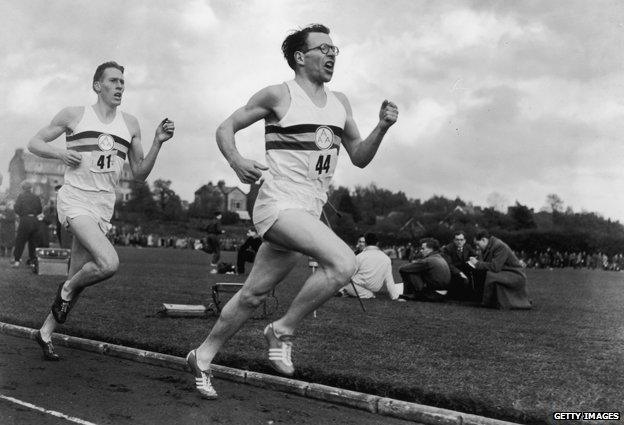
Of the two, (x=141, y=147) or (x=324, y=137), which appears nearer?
(x=324, y=137)

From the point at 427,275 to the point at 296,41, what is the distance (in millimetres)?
9749

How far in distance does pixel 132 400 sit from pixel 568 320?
837cm

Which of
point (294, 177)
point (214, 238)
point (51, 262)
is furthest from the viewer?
point (214, 238)

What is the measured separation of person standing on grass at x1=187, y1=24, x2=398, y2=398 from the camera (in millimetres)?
4590

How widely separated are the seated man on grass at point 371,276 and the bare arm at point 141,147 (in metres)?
7.75

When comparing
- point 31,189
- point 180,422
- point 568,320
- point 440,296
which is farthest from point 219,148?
point 31,189

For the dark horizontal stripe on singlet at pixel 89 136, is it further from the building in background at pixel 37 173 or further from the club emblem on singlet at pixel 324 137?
the club emblem on singlet at pixel 324 137

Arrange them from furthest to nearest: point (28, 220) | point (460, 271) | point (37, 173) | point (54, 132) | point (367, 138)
Result: point (28, 220)
point (37, 173)
point (460, 271)
point (54, 132)
point (367, 138)

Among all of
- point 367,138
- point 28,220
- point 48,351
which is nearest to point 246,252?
point 28,220

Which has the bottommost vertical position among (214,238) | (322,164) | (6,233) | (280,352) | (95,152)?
(280,352)

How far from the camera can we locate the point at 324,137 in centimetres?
484

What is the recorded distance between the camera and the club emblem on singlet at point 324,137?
15.8 feet

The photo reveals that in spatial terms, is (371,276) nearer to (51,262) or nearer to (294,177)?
(51,262)

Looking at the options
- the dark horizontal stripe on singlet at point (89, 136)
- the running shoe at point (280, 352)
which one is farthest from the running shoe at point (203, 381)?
the dark horizontal stripe on singlet at point (89, 136)
